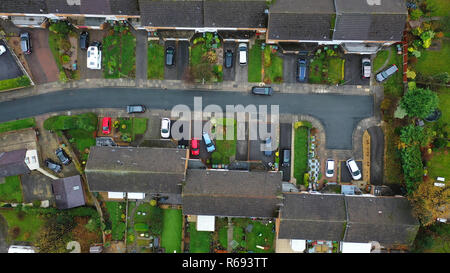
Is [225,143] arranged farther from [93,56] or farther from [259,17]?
[93,56]

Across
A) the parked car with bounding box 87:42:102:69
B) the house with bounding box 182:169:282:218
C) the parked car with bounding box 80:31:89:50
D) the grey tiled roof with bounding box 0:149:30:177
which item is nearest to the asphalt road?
the parked car with bounding box 87:42:102:69

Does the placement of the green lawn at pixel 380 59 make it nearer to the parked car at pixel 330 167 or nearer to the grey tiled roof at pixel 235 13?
the parked car at pixel 330 167

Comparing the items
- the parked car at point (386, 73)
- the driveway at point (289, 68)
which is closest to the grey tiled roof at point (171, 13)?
the driveway at point (289, 68)

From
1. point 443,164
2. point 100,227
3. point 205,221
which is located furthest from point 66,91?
point 443,164

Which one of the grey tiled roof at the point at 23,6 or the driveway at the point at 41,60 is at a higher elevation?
the grey tiled roof at the point at 23,6

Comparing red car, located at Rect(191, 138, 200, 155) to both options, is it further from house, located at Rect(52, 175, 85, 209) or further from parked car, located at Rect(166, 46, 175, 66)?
house, located at Rect(52, 175, 85, 209)
